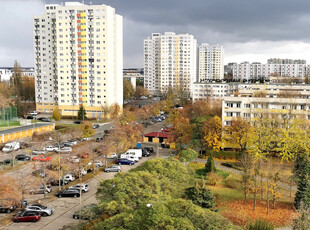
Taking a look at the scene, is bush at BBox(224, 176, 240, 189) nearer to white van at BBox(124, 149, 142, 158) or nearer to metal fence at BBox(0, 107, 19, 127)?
white van at BBox(124, 149, 142, 158)

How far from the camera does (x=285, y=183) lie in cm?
2488

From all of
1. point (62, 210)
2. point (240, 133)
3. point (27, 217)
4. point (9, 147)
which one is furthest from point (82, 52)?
point (27, 217)

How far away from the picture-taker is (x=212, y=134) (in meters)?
31.7

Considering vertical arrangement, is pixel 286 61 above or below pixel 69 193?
above

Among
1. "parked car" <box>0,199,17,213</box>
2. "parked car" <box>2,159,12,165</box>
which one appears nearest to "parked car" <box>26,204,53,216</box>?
"parked car" <box>0,199,17,213</box>

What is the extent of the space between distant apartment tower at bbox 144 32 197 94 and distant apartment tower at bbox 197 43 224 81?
23.9 meters

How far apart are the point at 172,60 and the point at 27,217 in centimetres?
8085

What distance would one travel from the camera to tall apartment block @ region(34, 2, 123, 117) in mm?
55906

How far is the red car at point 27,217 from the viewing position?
59.7 ft

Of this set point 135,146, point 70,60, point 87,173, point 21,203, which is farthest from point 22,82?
point 21,203

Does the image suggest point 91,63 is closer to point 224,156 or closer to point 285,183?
point 224,156

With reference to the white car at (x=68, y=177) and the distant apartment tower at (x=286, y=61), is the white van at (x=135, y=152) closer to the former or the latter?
the white car at (x=68, y=177)

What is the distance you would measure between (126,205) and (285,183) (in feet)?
53.6

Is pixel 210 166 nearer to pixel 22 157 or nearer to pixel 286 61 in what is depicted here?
pixel 22 157
